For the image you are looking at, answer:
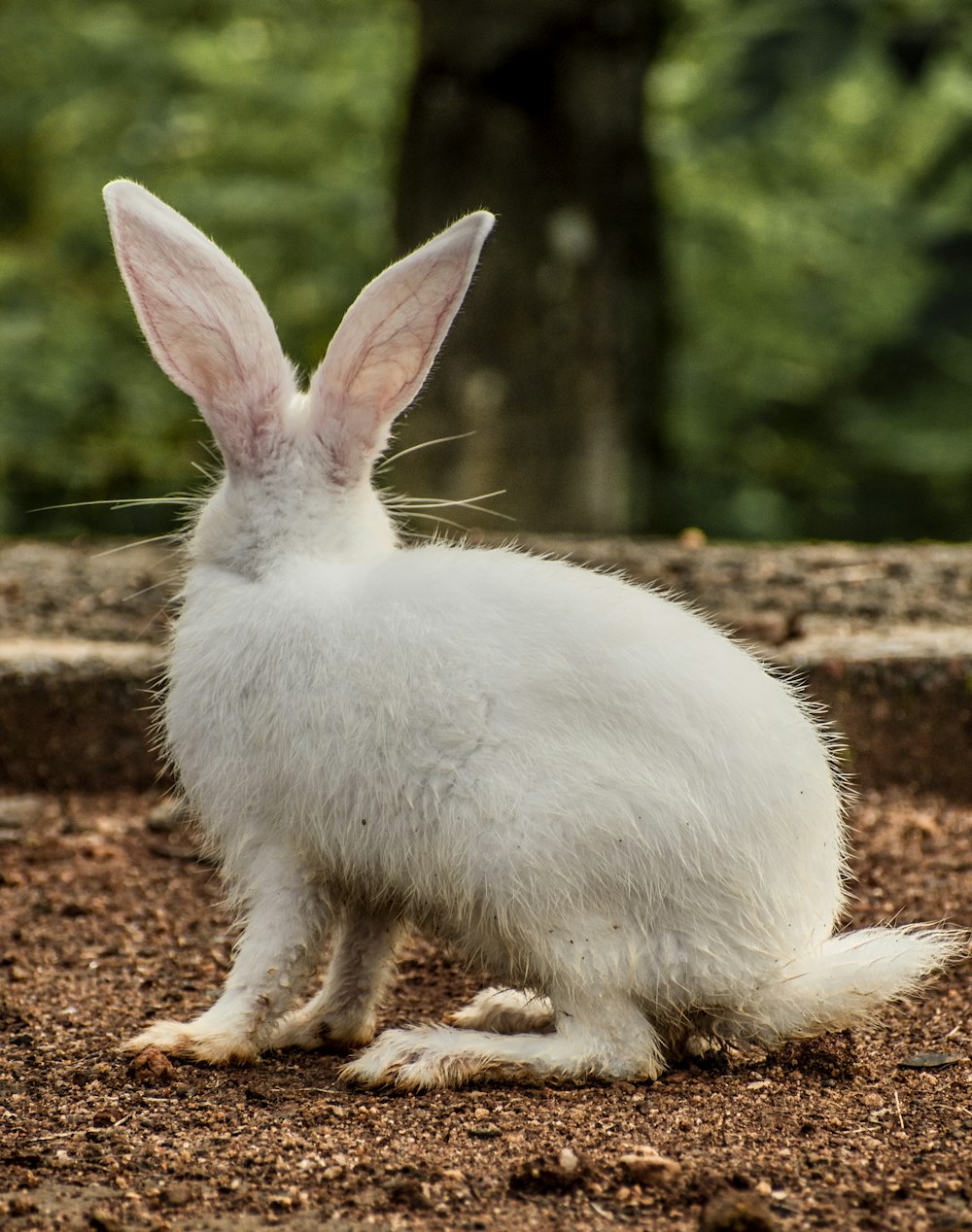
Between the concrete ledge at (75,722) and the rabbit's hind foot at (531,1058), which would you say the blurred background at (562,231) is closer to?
the concrete ledge at (75,722)

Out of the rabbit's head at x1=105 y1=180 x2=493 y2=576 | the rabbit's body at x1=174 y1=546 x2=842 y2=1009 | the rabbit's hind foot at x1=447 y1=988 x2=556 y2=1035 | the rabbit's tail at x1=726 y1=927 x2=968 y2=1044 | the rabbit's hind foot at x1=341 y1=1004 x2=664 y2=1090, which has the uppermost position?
the rabbit's head at x1=105 y1=180 x2=493 y2=576

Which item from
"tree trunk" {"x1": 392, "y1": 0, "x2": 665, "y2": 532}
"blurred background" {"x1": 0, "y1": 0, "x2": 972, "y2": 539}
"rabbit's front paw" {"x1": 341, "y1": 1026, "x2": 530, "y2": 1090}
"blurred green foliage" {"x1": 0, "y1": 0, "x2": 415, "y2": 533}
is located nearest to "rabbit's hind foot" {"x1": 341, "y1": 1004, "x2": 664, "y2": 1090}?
"rabbit's front paw" {"x1": 341, "y1": 1026, "x2": 530, "y2": 1090}

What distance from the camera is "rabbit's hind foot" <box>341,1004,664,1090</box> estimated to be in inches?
105

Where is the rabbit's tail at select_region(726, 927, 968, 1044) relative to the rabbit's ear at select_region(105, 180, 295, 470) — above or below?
below

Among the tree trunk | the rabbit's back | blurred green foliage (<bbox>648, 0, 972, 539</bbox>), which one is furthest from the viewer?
blurred green foliage (<bbox>648, 0, 972, 539</bbox>)

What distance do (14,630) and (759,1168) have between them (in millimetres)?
3554

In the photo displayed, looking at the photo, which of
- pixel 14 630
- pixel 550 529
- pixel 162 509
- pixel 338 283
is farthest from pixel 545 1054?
pixel 162 509

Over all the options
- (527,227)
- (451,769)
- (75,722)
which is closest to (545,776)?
(451,769)

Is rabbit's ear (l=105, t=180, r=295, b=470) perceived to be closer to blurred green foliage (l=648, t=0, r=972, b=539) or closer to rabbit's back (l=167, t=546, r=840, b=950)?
rabbit's back (l=167, t=546, r=840, b=950)

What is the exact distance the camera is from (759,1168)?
7.43 feet

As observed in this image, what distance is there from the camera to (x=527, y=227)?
8.13 metres

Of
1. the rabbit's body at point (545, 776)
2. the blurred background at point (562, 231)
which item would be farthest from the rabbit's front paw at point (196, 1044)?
the blurred background at point (562, 231)

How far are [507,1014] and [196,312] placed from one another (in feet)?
4.78

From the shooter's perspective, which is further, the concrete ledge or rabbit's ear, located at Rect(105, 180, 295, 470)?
the concrete ledge
